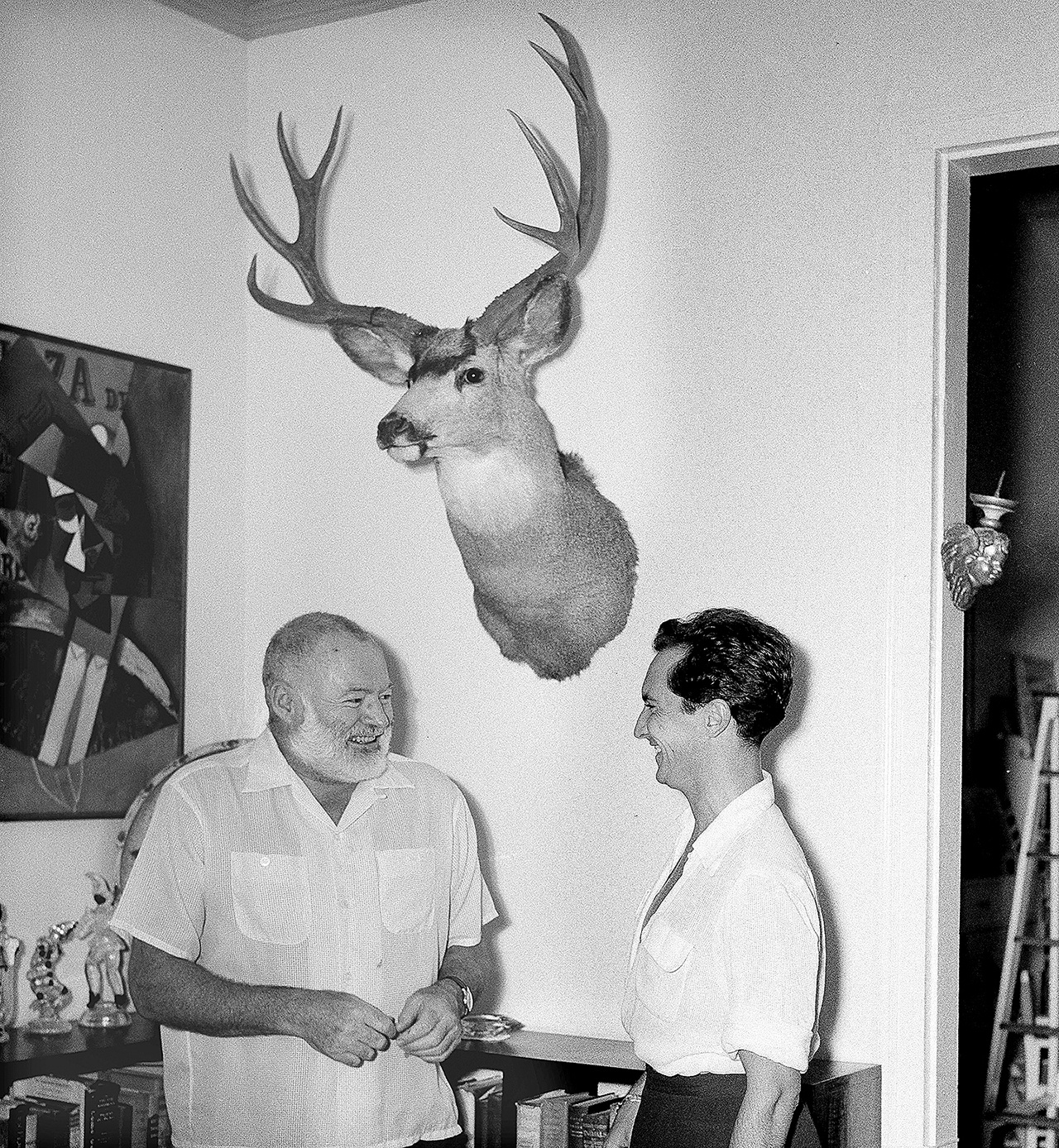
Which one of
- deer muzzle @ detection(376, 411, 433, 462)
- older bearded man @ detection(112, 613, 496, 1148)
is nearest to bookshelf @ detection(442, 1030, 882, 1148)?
older bearded man @ detection(112, 613, 496, 1148)

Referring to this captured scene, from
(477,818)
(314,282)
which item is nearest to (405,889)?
(477,818)

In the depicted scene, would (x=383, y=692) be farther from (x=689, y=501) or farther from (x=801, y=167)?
(x=801, y=167)

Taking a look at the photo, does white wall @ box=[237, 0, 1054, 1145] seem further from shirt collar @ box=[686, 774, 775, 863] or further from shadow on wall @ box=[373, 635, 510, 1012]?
shirt collar @ box=[686, 774, 775, 863]

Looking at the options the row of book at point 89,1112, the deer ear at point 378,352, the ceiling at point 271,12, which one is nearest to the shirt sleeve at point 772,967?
the row of book at point 89,1112

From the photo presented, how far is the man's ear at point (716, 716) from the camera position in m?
2.87

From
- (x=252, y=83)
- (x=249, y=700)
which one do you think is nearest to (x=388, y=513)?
(x=249, y=700)

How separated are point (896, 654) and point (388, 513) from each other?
1.42 metres

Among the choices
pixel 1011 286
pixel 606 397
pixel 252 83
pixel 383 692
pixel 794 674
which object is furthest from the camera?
pixel 1011 286

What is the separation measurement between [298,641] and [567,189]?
4.63 feet

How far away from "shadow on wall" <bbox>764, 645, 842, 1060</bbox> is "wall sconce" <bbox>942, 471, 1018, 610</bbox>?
0.38m

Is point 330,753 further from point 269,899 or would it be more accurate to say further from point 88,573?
point 88,573

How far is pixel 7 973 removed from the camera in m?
3.83

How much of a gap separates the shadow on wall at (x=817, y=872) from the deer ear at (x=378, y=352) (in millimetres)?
1281

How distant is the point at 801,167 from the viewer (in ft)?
12.9
